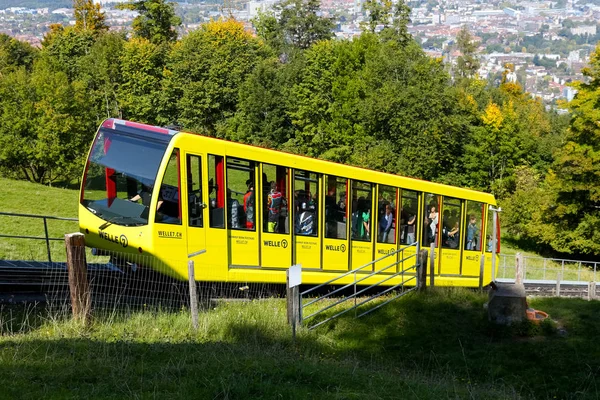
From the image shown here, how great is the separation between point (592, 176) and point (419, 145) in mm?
16930

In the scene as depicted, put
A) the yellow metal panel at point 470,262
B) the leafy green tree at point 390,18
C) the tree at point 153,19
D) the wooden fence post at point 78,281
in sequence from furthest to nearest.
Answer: the tree at point 153,19, the leafy green tree at point 390,18, the yellow metal panel at point 470,262, the wooden fence post at point 78,281

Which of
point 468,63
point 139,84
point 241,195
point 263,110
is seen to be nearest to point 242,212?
point 241,195

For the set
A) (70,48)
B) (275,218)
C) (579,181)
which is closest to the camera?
(275,218)

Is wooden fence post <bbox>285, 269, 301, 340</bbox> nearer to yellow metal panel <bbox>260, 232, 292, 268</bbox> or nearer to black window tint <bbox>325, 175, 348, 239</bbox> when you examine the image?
yellow metal panel <bbox>260, 232, 292, 268</bbox>

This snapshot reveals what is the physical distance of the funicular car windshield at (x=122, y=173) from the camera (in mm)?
13539

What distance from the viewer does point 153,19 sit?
79750mm

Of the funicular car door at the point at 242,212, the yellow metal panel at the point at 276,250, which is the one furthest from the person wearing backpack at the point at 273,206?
the funicular car door at the point at 242,212

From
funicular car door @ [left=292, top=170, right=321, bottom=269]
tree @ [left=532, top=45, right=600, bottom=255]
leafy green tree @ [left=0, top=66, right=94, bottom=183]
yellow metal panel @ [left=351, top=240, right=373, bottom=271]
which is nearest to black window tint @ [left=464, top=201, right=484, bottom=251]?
yellow metal panel @ [left=351, top=240, right=373, bottom=271]

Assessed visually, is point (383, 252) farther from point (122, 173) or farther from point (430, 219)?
point (122, 173)

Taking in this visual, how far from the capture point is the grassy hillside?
19.4 m

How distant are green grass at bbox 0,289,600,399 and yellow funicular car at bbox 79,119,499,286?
1465 mm

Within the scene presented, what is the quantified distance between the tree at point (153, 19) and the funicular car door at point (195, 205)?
221 feet

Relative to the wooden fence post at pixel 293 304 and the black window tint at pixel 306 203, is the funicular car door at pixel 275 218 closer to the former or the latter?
the black window tint at pixel 306 203

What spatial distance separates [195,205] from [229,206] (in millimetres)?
829
